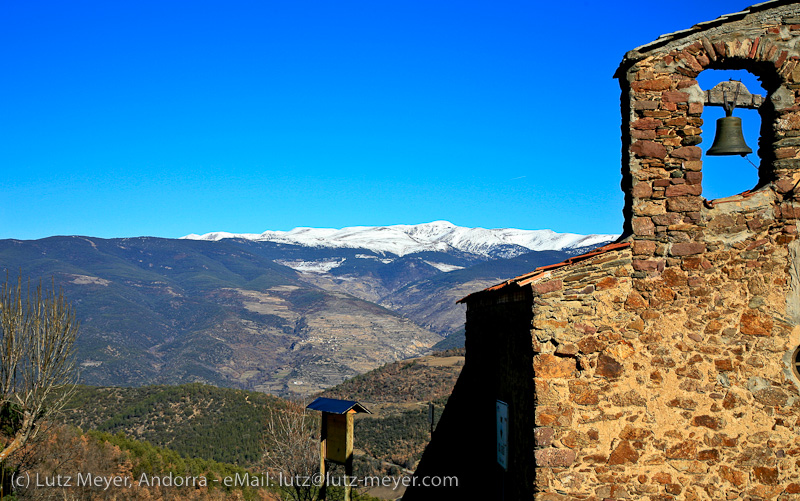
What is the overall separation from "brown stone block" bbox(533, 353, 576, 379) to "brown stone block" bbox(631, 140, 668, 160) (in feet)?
8.16

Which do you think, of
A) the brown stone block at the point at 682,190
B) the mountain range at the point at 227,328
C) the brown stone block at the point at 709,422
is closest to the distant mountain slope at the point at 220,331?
the mountain range at the point at 227,328

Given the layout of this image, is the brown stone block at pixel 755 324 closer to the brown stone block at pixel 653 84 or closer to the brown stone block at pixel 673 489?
the brown stone block at pixel 673 489

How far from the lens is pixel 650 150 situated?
6973 mm

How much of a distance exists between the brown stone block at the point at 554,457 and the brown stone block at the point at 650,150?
11.2 ft

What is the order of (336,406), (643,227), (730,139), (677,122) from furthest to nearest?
(336,406) → (730,139) → (677,122) → (643,227)

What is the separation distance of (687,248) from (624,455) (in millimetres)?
2417

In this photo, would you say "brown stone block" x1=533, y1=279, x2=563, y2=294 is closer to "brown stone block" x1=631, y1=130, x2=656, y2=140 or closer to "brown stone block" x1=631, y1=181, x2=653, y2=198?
"brown stone block" x1=631, y1=181, x2=653, y2=198

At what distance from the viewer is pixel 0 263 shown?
171875 millimetres

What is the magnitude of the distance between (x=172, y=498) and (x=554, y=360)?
12.4m

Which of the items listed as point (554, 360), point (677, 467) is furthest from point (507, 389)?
point (677, 467)

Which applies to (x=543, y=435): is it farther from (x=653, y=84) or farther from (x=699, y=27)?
(x=699, y=27)

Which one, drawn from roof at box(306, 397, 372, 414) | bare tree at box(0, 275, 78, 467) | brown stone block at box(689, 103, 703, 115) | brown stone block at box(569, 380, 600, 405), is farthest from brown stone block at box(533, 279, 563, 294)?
bare tree at box(0, 275, 78, 467)

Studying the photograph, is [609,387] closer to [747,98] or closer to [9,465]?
[747,98]

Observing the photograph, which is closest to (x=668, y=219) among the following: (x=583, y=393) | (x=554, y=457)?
(x=583, y=393)
